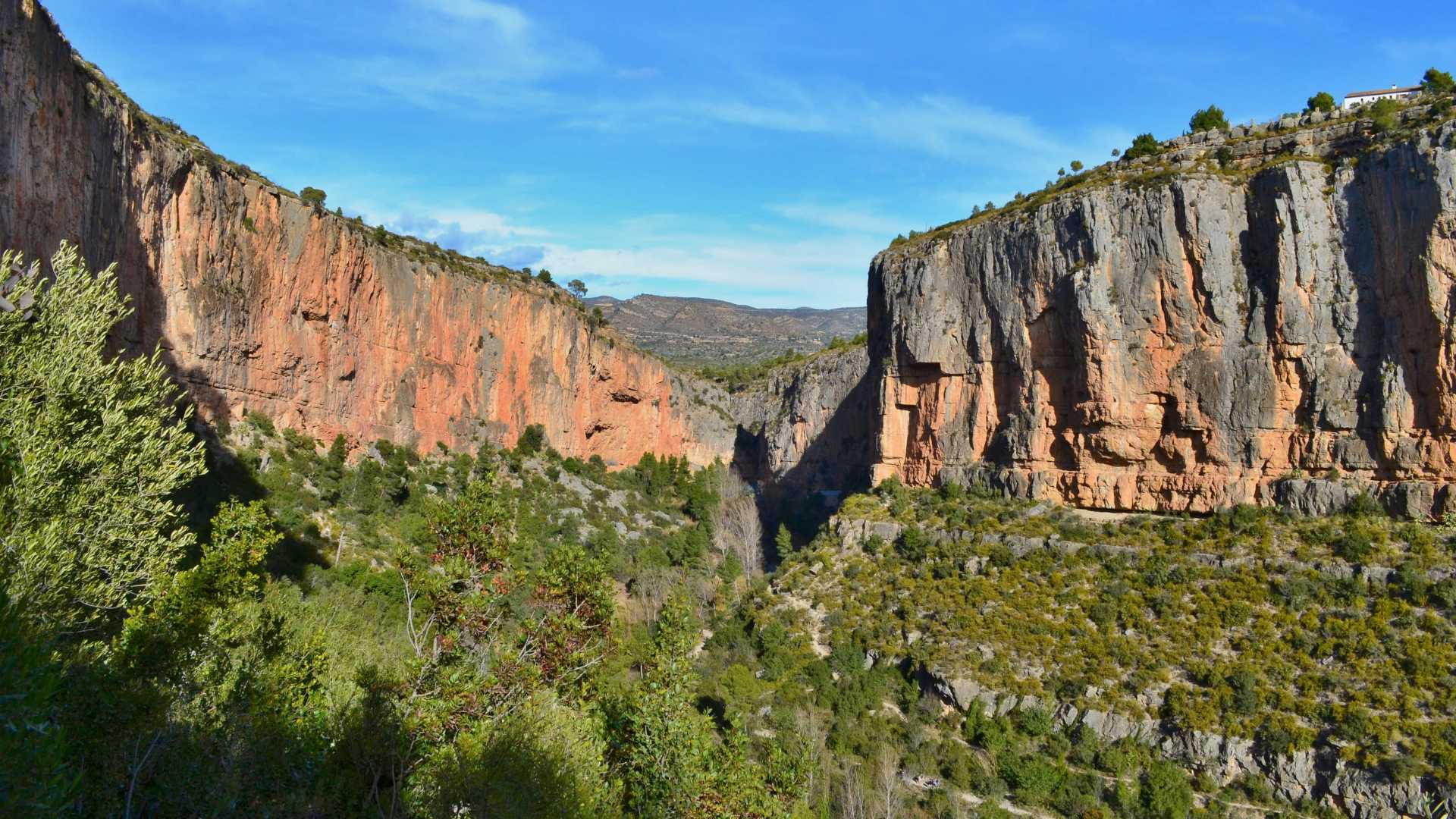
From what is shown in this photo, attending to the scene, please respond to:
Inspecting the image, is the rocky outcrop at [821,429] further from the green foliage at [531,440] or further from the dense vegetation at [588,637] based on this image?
the green foliage at [531,440]

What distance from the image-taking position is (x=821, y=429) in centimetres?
6962

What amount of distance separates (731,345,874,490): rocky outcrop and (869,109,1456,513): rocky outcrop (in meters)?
22.1

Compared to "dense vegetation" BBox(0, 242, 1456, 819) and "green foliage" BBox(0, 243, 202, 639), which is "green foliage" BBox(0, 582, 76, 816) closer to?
"dense vegetation" BBox(0, 242, 1456, 819)

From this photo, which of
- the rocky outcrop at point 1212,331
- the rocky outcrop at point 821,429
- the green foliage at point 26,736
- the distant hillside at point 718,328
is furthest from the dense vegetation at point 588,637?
the distant hillside at point 718,328

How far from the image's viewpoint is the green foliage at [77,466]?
35.3 feet

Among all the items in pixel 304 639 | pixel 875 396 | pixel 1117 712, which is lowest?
pixel 1117 712

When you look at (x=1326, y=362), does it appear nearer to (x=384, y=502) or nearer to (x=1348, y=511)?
(x=1348, y=511)

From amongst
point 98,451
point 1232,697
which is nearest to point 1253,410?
point 1232,697

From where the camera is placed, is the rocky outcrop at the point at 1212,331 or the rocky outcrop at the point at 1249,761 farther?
the rocky outcrop at the point at 1212,331

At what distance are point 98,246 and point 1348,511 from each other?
3967cm

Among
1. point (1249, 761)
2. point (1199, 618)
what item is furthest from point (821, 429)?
point (1249, 761)

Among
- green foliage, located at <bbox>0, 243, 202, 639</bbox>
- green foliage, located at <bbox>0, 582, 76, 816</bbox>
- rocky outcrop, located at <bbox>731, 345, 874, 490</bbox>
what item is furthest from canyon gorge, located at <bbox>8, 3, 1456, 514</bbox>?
rocky outcrop, located at <bbox>731, 345, 874, 490</bbox>

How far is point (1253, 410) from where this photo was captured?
30.6 m

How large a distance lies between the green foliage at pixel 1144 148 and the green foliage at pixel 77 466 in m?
38.8
